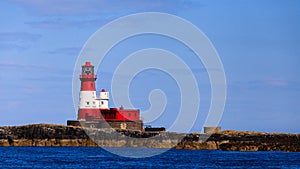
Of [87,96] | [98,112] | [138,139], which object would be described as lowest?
[138,139]

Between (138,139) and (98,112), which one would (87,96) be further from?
(138,139)

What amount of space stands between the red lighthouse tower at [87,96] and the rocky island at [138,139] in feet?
10.3

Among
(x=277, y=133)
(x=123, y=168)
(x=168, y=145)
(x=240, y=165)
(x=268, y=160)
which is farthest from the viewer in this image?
(x=277, y=133)

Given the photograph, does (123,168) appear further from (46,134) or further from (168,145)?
(46,134)

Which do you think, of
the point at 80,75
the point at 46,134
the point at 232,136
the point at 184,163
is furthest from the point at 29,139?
the point at 184,163

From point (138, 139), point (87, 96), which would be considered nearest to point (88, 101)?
point (87, 96)

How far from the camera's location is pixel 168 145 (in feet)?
330

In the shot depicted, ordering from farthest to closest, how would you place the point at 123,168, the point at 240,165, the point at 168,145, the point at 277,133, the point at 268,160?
the point at 277,133 → the point at 168,145 → the point at 268,160 → the point at 240,165 → the point at 123,168

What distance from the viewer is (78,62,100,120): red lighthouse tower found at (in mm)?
104812

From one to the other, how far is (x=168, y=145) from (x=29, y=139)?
18.9 metres

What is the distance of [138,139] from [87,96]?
9040 mm

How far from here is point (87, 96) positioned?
105 m

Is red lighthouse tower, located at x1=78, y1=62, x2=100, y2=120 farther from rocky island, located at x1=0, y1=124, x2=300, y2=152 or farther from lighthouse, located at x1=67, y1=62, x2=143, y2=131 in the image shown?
rocky island, located at x1=0, y1=124, x2=300, y2=152

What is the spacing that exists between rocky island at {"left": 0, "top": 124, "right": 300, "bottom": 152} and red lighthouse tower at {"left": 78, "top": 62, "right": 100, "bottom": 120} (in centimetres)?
314
